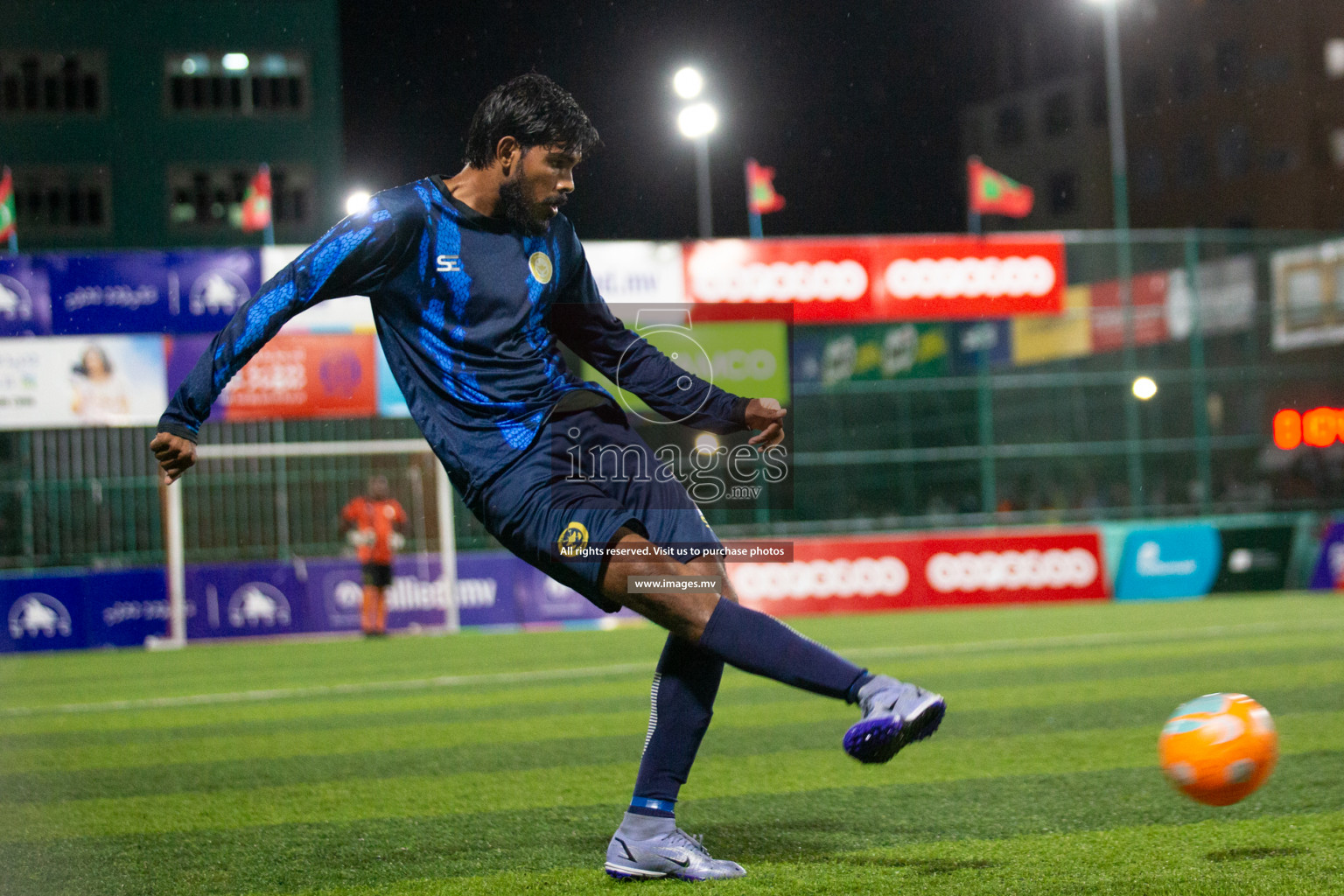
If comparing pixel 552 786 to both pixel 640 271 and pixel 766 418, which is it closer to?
pixel 766 418

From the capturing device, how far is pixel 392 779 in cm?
580

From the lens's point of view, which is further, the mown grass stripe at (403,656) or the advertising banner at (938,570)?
the advertising banner at (938,570)

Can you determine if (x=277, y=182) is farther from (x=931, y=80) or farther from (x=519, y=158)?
(x=519, y=158)

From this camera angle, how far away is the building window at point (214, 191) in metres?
31.6

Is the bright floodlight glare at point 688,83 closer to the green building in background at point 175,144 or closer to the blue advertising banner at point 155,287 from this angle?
the blue advertising banner at point 155,287

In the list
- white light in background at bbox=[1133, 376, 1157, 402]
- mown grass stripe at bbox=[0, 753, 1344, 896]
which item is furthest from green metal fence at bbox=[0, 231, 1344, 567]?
mown grass stripe at bbox=[0, 753, 1344, 896]

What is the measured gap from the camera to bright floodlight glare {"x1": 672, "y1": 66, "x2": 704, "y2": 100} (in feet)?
19.1

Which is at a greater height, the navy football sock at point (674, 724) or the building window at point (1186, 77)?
the building window at point (1186, 77)

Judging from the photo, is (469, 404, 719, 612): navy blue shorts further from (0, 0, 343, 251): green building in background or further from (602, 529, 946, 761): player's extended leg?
(0, 0, 343, 251): green building in background

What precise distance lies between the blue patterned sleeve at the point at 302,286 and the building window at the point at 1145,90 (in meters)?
51.2

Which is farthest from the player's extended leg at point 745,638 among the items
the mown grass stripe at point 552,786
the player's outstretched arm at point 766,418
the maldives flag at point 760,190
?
the maldives flag at point 760,190

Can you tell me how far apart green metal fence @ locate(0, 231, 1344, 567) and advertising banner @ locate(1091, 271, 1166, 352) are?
0.27 m

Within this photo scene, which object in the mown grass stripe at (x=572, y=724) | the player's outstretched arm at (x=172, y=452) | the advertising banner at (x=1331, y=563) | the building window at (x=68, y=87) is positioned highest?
the building window at (x=68, y=87)

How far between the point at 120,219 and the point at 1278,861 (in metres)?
31.8
